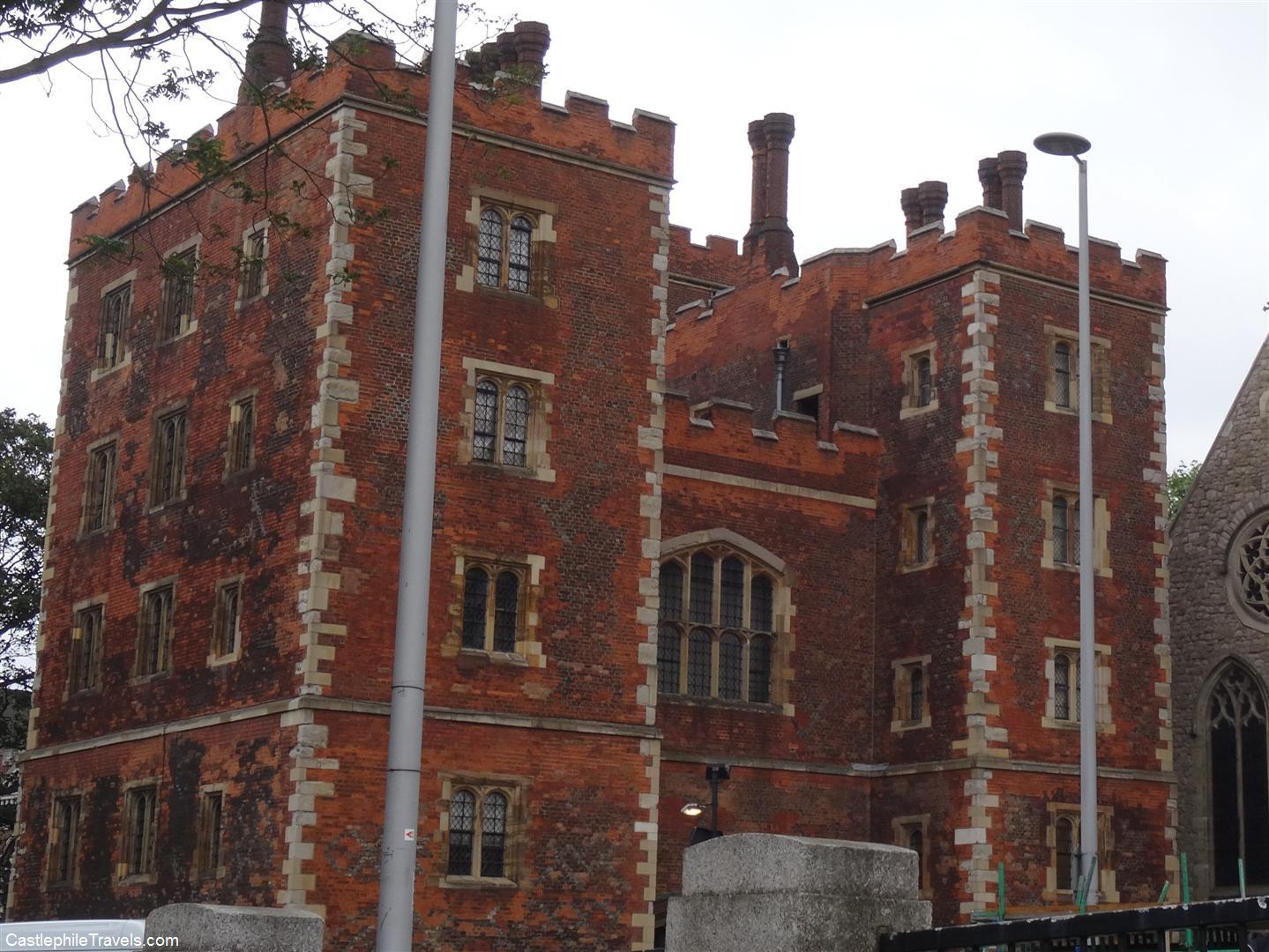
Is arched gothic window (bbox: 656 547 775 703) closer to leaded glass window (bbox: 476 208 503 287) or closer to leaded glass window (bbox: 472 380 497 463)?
leaded glass window (bbox: 472 380 497 463)

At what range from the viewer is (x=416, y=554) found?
12828mm

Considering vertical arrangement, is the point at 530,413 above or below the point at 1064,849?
above

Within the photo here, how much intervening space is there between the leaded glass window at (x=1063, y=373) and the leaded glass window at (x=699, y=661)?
24.2ft

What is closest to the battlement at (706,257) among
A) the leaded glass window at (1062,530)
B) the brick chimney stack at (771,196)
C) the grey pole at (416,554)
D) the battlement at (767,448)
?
the brick chimney stack at (771,196)

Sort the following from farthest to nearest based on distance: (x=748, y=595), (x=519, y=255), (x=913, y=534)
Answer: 1. (x=913, y=534)
2. (x=748, y=595)
3. (x=519, y=255)

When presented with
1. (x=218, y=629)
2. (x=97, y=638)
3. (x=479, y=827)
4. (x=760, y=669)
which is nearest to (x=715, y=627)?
(x=760, y=669)

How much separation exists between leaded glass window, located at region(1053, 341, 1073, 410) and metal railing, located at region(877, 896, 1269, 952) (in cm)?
2650

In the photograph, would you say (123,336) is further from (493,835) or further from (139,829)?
(493,835)

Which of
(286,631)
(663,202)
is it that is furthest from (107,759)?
(663,202)

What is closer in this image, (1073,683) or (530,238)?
(530,238)

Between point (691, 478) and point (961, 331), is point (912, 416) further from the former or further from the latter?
point (691, 478)

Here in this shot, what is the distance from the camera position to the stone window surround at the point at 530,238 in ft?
94.5

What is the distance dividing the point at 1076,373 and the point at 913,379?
2752 mm

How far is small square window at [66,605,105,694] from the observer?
3247cm
